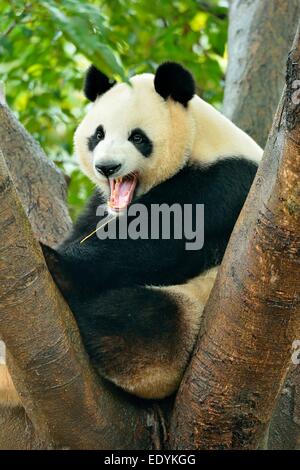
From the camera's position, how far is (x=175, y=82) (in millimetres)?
3873

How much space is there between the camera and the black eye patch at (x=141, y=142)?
389cm

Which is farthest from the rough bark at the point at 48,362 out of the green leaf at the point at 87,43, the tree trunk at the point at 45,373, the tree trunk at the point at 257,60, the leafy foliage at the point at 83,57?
the leafy foliage at the point at 83,57

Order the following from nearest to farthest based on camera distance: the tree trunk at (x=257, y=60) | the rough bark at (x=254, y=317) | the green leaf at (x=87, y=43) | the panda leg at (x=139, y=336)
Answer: the green leaf at (x=87, y=43) → the rough bark at (x=254, y=317) → the panda leg at (x=139, y=336) → the tree trunk at (x=257, y=60)

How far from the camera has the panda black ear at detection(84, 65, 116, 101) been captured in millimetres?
4047

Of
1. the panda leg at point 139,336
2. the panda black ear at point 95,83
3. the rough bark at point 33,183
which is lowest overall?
the panda leg at point 139,336

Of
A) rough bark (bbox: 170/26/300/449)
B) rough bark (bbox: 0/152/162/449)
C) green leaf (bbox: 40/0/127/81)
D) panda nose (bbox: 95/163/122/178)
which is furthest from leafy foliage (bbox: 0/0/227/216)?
green leaf (bbox: 40/0/127/81)

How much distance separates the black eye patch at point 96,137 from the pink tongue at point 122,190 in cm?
21

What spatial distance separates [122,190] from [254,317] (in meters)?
1.46

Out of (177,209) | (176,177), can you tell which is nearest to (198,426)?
(177,209)

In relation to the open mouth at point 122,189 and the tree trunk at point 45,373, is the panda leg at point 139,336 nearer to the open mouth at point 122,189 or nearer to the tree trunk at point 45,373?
the tree trunk at point 45,373

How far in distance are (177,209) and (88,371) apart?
99 cm

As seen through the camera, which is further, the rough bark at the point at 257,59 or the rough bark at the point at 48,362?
the rough bark at the point at 257,59

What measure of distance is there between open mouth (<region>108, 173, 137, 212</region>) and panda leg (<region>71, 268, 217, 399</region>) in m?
0.62

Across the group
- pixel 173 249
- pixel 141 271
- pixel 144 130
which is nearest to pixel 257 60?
pixel 144 130
